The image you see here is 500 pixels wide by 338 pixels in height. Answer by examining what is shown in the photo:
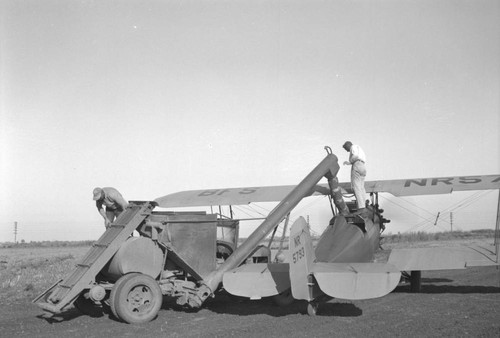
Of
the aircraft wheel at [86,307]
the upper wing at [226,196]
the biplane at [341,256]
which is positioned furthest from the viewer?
the upper wing at [226,196]

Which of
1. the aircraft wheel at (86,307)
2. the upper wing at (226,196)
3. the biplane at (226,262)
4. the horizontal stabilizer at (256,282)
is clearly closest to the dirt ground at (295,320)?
the aircraft wheel at (86,307)

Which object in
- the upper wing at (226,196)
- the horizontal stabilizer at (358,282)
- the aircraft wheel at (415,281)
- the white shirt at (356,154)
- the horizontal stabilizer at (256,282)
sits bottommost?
the aircraft wheel at (415,281)

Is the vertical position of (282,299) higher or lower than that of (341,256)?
lower

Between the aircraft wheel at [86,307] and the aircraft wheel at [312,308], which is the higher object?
the aircraft wheel at [312,308]

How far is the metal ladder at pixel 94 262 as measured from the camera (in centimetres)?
855

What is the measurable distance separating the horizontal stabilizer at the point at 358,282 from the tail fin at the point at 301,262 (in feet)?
0.86

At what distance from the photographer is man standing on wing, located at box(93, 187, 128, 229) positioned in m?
10.2

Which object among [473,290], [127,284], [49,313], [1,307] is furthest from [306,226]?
[1,307]

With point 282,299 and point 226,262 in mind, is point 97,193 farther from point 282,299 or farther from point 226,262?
point 282,299

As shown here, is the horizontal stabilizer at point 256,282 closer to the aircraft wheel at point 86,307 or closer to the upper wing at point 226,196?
the aircraft wheel at point 86,307

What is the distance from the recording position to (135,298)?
8.88 meters

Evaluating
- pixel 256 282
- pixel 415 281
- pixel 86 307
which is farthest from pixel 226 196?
pixel 256 282

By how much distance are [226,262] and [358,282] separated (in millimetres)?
3055

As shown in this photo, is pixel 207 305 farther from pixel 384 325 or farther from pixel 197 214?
pixel 384 325
